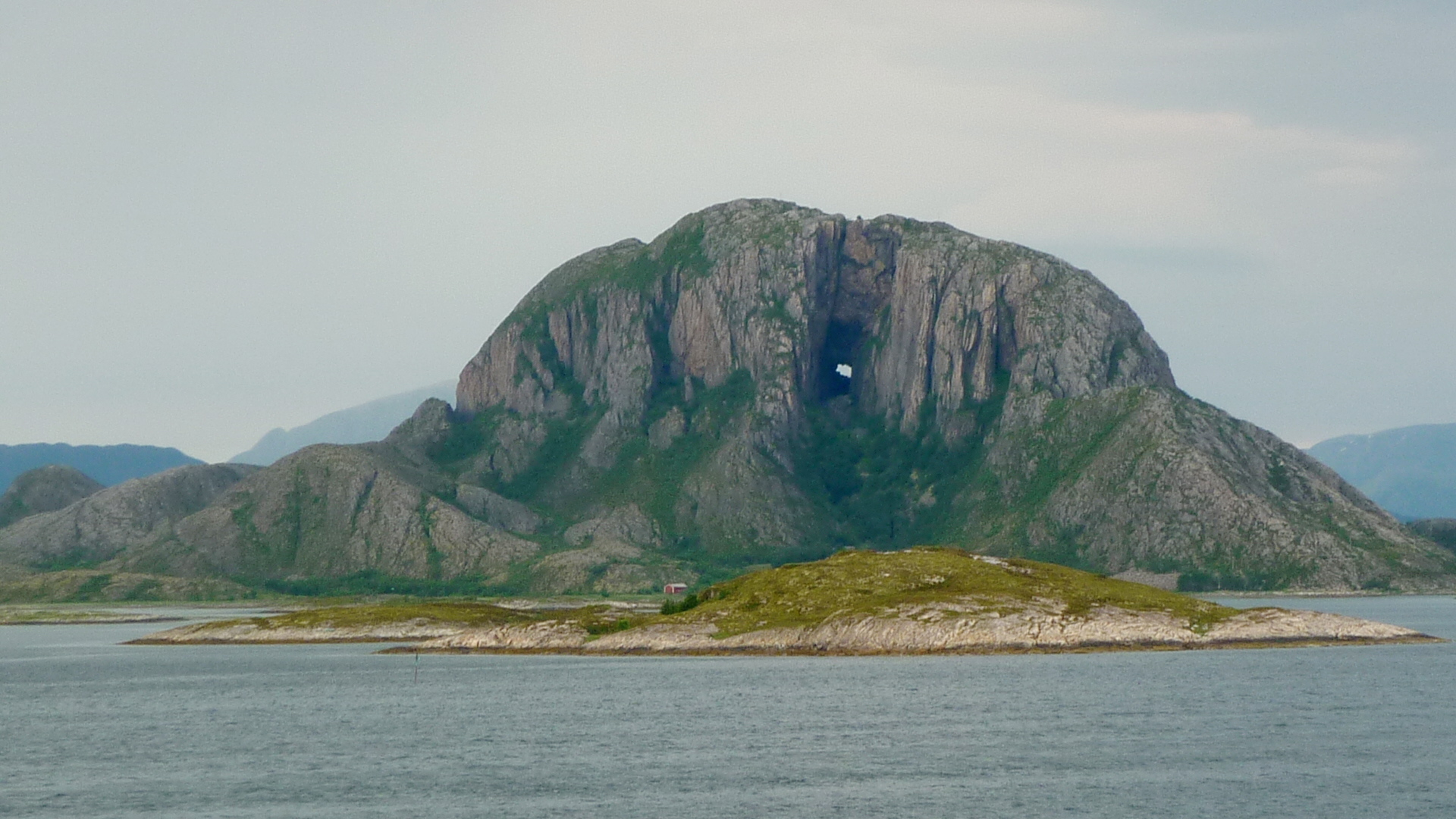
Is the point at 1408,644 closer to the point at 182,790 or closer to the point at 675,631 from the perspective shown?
the point at 675,631

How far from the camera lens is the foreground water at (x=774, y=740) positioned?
9006 centimetres

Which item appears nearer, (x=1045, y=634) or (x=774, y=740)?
(x=774, y=740)

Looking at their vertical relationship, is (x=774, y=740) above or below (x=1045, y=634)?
below

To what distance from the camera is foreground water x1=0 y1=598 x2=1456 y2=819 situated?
9006 cm

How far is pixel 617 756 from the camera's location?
108125 millimetres

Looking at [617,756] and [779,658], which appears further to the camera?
[779,658]

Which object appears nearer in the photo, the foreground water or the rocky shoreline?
the foreground water

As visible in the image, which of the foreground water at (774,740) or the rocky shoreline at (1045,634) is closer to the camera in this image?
the foreground water at (774,740)

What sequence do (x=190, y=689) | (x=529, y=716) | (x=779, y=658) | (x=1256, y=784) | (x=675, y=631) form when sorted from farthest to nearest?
(x=675, y=631), (x=779, y=658), (x=190, y=689), (x=529, y=716), (x=1256, y=784)

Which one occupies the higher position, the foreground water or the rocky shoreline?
the rocky shoreline

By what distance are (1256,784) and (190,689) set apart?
113 metres

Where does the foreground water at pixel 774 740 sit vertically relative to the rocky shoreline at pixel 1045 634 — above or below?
below

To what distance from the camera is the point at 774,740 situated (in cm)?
11375

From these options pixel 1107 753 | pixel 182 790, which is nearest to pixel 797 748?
pixel 1107 753
